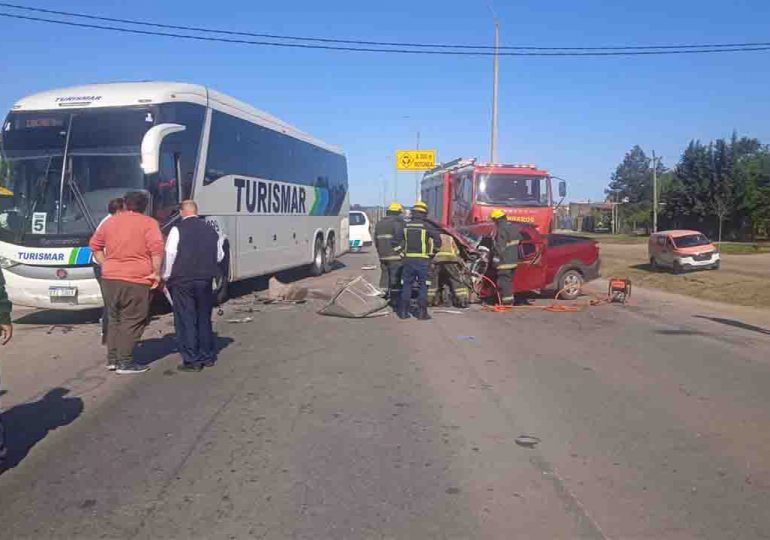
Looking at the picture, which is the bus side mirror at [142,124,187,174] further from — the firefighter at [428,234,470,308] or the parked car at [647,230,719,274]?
the parked car at [647,230,719,274]

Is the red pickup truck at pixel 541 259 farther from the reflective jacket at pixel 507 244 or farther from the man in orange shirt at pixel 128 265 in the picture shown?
the man in orange shirt at pixel 128 265

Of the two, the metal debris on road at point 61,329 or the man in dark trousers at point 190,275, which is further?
the metal debris on road at point 61,329

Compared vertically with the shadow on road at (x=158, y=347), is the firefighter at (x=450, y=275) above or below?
above

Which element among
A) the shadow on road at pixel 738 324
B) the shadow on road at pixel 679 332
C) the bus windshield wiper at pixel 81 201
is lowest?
the shadow on road at pixel 738 324

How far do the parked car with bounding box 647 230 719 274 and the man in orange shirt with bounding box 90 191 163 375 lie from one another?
74.7ft

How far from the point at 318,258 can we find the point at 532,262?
28.3 ft

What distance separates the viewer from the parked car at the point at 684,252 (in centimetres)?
2681

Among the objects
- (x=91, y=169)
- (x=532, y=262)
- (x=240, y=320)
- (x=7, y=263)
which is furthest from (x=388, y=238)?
(x=7, y=263)

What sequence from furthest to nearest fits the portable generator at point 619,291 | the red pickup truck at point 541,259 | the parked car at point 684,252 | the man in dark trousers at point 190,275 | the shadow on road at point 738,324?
1. the parked car at point 684,252
2. the portable generator at point 619,291
3. the red pickup truck at point 541,259
4. the shadow on road at point 738,324
5. the man in dark trousers at point 190,275

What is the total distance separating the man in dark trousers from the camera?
7992 mm

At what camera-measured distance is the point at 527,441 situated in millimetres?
5844

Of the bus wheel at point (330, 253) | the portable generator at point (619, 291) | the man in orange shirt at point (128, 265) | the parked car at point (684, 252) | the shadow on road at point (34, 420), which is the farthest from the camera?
the parked car at point (684, 252)

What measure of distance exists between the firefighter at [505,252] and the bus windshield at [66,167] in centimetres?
598

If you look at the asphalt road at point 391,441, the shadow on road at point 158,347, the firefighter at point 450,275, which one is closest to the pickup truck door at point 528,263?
the firefighter at point 450,275
